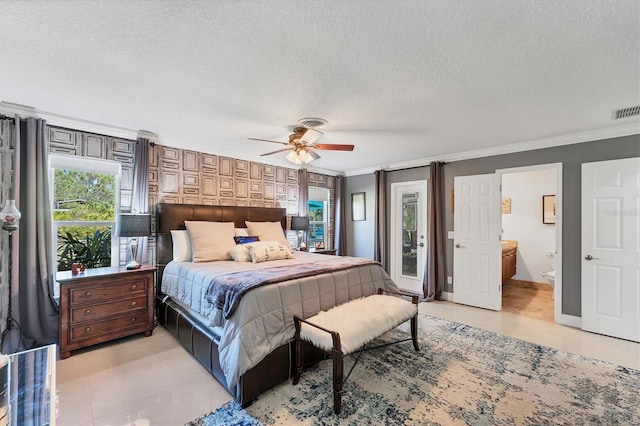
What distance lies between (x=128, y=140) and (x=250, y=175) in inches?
68.9

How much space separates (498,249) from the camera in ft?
13.7

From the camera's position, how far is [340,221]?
611 cm

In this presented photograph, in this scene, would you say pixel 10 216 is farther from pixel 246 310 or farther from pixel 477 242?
pixel 477 242

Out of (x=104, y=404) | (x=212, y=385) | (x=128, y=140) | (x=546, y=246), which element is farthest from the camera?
(x=546, y=246)

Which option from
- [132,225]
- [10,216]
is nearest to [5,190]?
[10,216]

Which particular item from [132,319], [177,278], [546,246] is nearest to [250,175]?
[177,278]

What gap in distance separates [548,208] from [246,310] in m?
6.25

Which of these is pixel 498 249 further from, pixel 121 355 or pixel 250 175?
pixel 121 355

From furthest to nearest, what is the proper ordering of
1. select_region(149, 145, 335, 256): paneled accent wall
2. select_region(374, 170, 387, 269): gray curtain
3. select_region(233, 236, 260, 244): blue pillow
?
select_region(374, 170, 387, 269): gray curtain → select_region(233, 236, 260, 244): blue pillow → select_region(149, 145, 335, 256): paneled accent wall

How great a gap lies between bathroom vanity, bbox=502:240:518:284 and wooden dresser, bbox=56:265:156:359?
584 centimetres

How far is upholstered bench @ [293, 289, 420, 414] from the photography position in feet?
6.40

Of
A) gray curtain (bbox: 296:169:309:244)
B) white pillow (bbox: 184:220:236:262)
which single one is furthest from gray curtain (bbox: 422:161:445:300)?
white pillow (bbox: 184:220:236:262)

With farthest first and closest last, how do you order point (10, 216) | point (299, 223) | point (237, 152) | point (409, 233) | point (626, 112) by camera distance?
point (409, 233) < point (299, 223) < point (237, 152) < point (626, 112) < point (10, 216)

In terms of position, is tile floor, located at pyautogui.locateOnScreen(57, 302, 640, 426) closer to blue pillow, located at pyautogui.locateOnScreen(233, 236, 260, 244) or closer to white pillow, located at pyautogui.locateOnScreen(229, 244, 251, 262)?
white pillow, located at pyautogui.locateOnScreen(229, 244, 251, 262)
